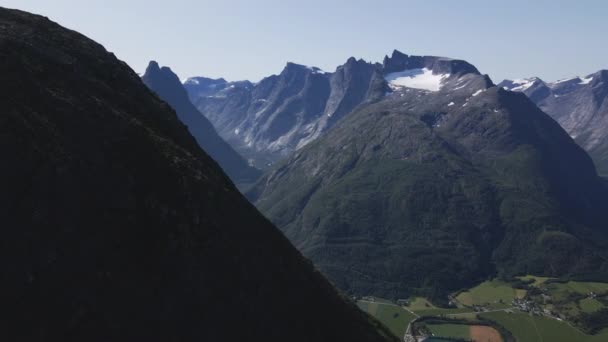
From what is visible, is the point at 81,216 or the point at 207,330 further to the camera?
the point at 207,330

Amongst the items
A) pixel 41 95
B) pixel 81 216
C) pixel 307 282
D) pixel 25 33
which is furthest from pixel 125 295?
pixel 25 33

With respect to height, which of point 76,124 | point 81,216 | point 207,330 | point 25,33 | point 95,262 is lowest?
point 207,330

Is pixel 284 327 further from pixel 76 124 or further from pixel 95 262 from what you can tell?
pixel 76 124

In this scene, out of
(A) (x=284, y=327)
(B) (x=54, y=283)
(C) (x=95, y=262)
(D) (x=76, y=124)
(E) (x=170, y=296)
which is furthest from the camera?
(A) (x=284, y=327)

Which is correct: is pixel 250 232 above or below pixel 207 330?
above

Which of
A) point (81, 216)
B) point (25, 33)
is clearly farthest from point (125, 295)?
point (25, 33)

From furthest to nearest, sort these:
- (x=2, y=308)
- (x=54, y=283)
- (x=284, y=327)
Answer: (x=284, y=327)
(x=54, y=283)
(x=2, y=308)
